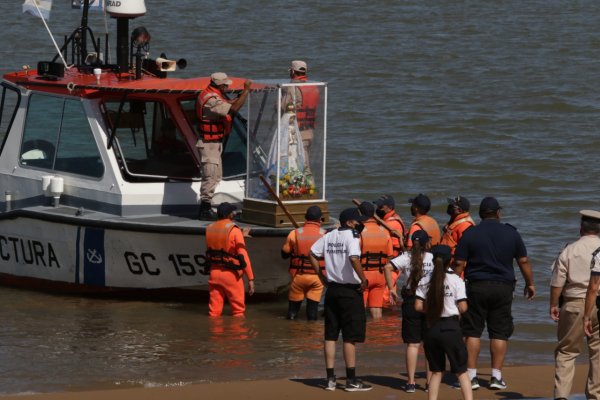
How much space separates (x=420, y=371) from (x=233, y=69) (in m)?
21.6

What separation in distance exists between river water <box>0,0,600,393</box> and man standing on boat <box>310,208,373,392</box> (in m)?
0.89

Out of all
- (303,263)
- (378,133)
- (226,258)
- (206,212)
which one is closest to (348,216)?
(303,263)

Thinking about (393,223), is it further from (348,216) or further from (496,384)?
(496,384)

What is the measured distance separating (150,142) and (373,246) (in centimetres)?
310

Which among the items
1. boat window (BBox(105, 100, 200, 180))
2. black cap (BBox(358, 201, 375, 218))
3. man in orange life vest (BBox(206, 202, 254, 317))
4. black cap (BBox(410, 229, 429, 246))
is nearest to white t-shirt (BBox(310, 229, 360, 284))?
black cap (BBox(410, 229, 429, 246))

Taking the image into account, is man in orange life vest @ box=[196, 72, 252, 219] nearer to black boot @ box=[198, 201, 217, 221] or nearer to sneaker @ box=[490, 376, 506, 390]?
black boot @ box=[198, 201, 217, 221]

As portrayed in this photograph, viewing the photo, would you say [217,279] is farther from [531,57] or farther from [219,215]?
[531,57]

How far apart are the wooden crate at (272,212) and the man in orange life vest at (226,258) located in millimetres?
466

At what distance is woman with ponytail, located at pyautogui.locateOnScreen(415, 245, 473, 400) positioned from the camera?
33.4 ft

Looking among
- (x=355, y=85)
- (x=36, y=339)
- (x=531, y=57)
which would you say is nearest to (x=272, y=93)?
(x=36, y=339)

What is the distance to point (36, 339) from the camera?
45.2 ft

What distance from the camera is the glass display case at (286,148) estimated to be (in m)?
14.7

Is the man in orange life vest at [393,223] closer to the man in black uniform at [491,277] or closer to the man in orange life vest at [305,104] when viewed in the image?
the man in orange life vest at [305,104]

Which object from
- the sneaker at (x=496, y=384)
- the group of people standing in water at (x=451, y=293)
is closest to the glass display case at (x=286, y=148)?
the group of people standing in water at (x=451, y=293)
